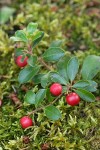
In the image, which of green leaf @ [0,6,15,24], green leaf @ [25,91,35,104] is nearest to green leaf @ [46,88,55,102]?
green leaf @ [25,91,35,104]

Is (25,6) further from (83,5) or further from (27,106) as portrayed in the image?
(27,106)

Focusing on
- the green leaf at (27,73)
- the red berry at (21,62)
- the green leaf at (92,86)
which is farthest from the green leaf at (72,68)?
the red berry at (21,62)

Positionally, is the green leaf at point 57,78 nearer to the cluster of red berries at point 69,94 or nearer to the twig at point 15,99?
the cluster of red berries at point 69,94

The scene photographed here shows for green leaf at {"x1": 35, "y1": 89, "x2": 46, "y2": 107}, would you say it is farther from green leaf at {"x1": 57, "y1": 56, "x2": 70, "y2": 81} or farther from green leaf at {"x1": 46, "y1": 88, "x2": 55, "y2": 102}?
green leaf at {"x1": 57, "y1": 56, "x2": 70, "y2": 81}

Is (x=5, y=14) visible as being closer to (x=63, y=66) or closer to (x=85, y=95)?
(x=63, y=66)

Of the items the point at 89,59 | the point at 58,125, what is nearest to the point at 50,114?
the point at 58,125

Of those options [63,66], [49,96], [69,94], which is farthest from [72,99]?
[63,66]
